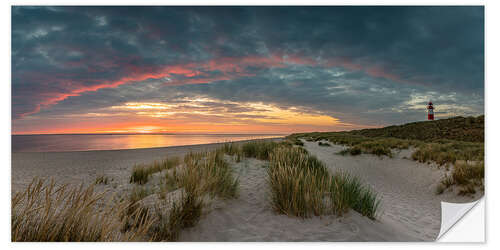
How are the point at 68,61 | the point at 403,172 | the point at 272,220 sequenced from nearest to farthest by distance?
the point at 272,220 → the point at 68,61 → the point at 403,172

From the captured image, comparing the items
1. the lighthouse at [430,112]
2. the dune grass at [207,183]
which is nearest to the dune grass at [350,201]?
the dune grass at [207,183]

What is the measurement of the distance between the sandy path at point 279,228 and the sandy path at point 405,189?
0.56 m

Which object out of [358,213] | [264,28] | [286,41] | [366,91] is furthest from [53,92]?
[366,91]

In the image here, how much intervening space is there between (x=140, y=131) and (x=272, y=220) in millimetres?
3425

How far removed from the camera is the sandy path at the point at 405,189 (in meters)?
3.46

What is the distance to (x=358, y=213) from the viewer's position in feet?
9.16

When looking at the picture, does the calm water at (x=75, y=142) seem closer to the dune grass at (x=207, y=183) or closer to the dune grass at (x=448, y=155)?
the dune grass at (x=207, y=183)

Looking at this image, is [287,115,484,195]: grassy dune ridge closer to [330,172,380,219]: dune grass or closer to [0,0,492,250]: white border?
[0,0,492,250]: white border

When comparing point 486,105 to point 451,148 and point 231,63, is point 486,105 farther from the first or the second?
point 451,148

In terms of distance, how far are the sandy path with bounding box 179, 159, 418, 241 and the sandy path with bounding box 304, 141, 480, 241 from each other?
22.1 inches

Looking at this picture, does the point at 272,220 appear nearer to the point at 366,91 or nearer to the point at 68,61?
the point at 366,91

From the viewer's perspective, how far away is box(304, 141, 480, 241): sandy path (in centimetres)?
346

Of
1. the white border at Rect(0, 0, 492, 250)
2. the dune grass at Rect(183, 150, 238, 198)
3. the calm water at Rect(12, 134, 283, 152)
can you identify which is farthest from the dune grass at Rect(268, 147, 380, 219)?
the calm water at Rect(12, 134, 283, 152)

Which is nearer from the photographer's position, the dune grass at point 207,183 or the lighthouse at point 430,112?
the dune grass at point 207,183
